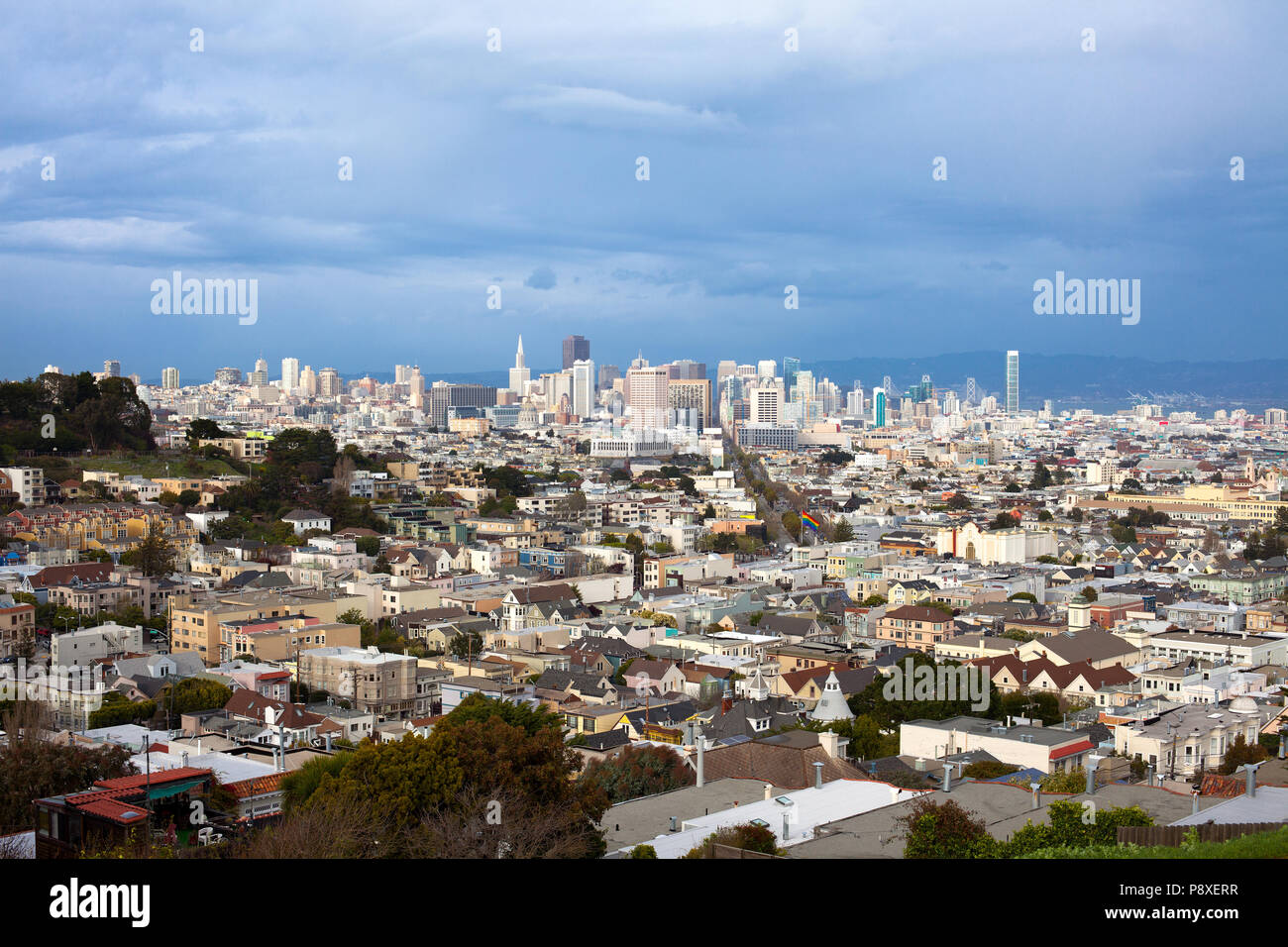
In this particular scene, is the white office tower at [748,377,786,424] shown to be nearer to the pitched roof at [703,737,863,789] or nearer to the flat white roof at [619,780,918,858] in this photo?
the pitched roof at [703,737,863,789]

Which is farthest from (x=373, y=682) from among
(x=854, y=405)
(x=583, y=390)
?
(x=854, y=405)

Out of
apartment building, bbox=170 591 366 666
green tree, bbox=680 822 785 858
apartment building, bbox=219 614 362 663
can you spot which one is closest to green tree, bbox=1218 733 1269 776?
green tree, bbox=680 822 785 858

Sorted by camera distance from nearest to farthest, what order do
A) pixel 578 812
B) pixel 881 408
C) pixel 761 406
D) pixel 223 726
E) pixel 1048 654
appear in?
1. pixel 578 812
2. pixel 223 726
3. pixel 1048 654
4. pixel 761 406
5. pixel 881 408

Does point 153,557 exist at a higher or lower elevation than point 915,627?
higher

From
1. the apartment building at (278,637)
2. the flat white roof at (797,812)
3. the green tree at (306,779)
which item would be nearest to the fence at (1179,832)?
the flat white roof at (797,812)

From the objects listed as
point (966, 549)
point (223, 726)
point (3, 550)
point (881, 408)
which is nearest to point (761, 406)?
point (881, 408)

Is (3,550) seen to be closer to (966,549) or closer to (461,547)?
(461,547)

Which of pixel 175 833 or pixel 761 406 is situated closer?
pixel 175 833

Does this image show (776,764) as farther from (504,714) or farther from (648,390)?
(648,390)

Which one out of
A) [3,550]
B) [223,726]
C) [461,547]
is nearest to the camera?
[223,726]
